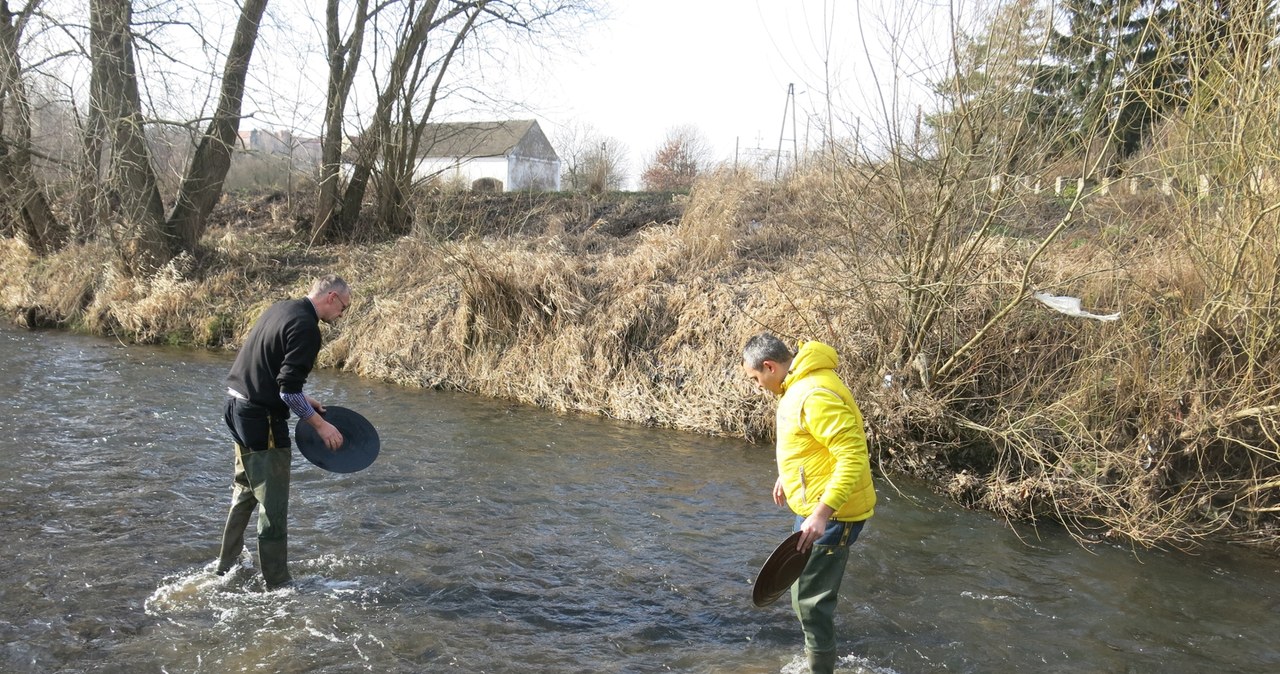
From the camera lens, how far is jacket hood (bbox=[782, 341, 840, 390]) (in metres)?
4.68

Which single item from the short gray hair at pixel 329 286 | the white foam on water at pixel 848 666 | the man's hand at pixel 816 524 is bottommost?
the white foam on water at pixel 848 666

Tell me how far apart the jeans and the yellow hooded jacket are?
10 cm

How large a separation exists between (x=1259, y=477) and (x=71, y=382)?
14.5m

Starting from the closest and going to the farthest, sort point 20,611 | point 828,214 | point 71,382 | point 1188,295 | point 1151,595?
point 20,611 → point 1151,595 → point 1188,295 → point 828,214 → point 71,382

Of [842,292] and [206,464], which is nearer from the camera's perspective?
[206,464]

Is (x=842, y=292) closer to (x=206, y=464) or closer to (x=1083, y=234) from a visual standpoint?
(x=1083, y=234)

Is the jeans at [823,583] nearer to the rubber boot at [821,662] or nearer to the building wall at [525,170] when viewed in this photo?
the rubber boot at [821,662]

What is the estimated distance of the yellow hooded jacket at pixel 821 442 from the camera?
14.6ft

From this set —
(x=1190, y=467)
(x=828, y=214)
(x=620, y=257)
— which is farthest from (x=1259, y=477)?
(x=620, y=257)

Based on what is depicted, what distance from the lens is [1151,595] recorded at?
22.6 ft

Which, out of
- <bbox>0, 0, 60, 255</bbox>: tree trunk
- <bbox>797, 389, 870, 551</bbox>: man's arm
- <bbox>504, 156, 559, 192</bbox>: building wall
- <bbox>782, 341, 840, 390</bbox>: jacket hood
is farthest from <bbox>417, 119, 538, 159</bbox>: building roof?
<bbox>504, 156, 559, 192</bbox>: building wall

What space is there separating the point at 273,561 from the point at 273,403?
3.76 ft

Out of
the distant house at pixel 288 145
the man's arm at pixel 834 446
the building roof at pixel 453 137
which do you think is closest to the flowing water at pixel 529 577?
the man's arm at pixel 834 446

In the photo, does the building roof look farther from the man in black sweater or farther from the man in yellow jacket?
the man in yellow jacket
